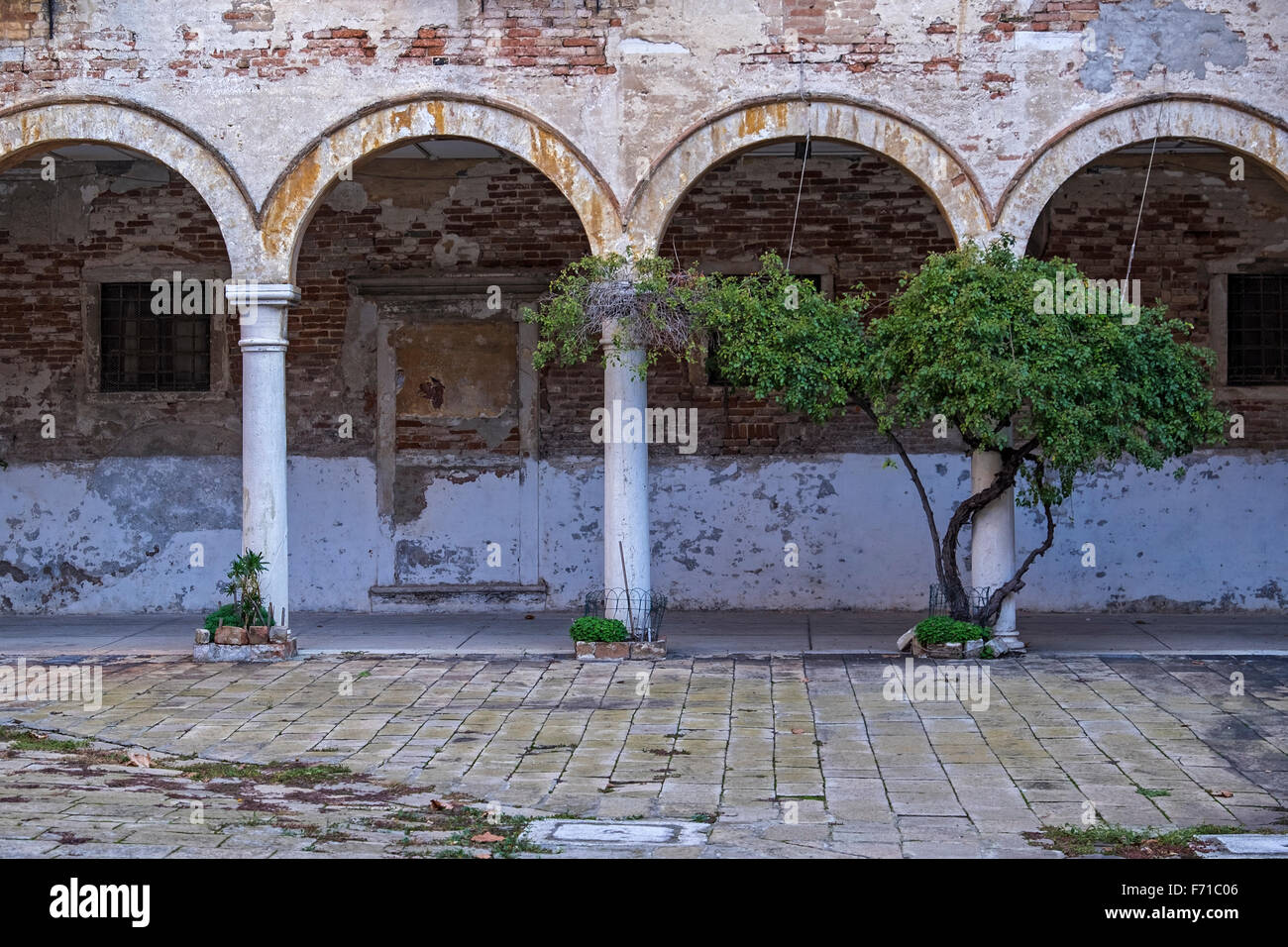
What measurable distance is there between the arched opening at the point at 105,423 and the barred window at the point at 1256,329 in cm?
902

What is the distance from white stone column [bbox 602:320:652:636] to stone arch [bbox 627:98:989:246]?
111 centimetres

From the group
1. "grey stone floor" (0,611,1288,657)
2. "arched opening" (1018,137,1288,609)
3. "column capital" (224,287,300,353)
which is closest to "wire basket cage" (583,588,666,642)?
"grey stone floor" (0,611,1288,657)

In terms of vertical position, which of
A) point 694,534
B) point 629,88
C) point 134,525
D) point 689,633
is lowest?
point 689,633

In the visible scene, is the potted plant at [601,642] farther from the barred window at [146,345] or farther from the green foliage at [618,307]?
the barred window at [146,345]

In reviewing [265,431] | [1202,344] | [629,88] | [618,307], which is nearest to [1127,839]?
[618,307]

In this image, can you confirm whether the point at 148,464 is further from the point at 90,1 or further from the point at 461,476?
the point at 90,1

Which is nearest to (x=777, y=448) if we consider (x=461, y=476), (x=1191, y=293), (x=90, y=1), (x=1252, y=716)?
(x=461, y=476)

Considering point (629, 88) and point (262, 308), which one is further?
point (262, 308)

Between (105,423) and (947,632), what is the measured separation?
797cm

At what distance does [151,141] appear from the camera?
11164 millimetres

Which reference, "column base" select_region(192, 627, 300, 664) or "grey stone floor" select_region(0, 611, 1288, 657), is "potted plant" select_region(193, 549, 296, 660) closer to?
"column base" select_region(192, 627, 300, 664)

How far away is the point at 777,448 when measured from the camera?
13.6 m

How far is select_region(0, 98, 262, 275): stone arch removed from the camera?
1116 centimetres

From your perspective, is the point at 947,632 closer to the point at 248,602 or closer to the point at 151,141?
the point at 248,602
